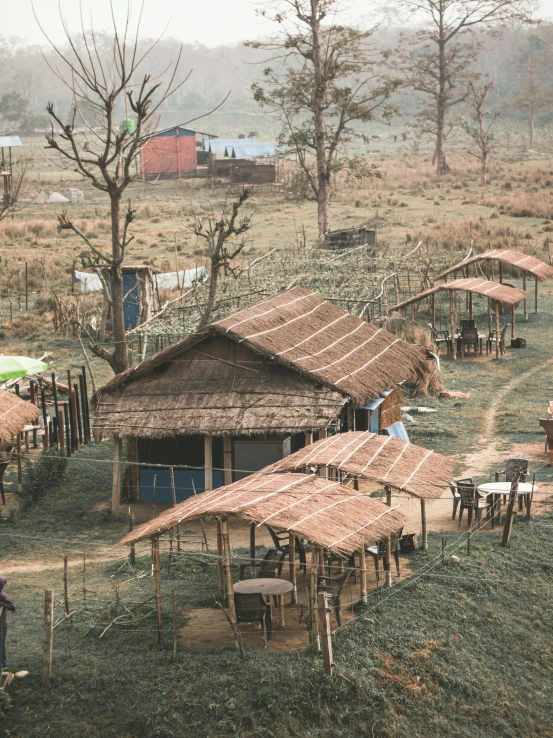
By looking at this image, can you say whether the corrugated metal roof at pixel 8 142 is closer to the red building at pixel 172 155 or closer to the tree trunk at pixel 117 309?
the red building at pixel 172 155

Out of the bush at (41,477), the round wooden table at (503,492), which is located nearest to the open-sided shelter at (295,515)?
the round wooden table at (503,492)

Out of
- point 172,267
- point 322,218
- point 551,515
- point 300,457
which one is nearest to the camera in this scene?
point 300,457

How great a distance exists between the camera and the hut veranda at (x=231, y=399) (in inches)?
698

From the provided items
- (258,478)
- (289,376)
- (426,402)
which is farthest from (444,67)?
(258,478)

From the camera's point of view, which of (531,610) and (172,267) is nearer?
(531,610)

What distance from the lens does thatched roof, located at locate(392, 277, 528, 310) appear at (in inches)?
1166

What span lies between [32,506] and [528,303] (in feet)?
72.6

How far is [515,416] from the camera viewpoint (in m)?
23.5

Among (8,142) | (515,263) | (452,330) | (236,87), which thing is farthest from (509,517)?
(236,87)

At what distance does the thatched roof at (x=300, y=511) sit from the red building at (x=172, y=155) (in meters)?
52.3

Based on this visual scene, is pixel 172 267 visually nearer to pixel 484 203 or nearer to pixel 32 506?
pixel 484 203

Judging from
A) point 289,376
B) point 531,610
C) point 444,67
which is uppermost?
point 444,67

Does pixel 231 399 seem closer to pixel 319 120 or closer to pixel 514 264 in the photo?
pixel 514 264

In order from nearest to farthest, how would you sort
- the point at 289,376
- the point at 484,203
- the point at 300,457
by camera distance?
the point at 300,457
the point at 289,376
the point at 484,203
